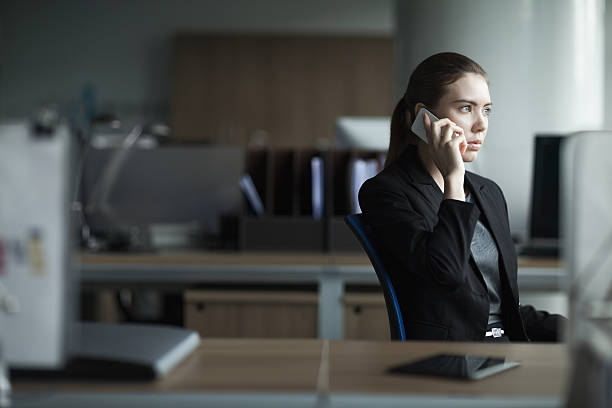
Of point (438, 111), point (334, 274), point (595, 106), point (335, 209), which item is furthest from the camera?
point (595, 106)

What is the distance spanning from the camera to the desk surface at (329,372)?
31.6 inches

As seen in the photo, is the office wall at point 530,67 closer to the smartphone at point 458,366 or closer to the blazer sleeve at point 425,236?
the blazer sleeve at point 425,236

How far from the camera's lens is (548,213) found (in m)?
2.66

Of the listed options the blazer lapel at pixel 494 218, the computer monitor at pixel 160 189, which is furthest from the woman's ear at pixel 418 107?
the computer monitor at pixel 160 189

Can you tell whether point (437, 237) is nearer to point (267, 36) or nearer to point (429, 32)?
point (429, 32)

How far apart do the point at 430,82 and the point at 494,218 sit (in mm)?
374

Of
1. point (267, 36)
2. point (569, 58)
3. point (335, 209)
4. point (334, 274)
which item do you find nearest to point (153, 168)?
point (335, 209)

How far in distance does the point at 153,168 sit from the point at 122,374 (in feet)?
8.01

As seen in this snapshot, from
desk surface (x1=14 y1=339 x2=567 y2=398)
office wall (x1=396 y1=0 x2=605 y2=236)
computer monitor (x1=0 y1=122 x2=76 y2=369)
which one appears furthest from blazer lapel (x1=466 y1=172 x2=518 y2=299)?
office wall (x1=396 y1=0 x2=605 y2=236)

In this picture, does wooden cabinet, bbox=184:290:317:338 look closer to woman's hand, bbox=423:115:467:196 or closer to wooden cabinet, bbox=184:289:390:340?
wooden cabinet, bbox=184:289:390:340

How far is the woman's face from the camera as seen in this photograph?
169cm

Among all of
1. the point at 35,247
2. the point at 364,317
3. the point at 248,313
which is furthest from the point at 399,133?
the point at 35,247

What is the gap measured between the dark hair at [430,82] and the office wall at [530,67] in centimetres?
135

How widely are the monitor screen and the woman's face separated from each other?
1017mm
